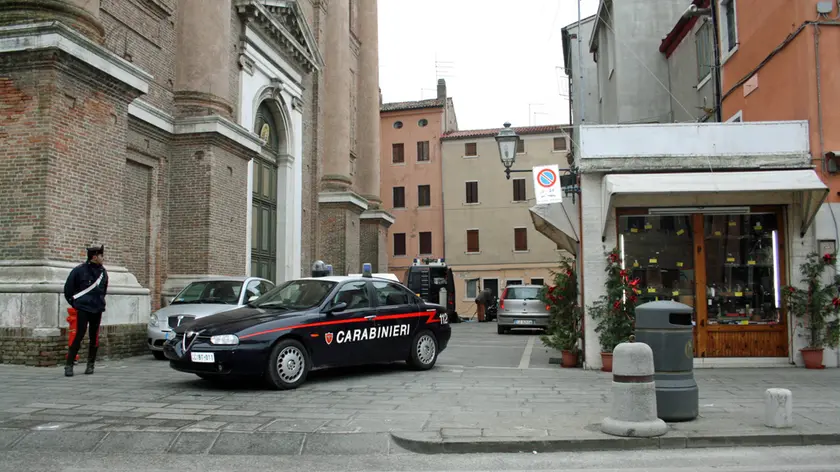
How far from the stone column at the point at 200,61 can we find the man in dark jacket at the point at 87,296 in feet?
30.8

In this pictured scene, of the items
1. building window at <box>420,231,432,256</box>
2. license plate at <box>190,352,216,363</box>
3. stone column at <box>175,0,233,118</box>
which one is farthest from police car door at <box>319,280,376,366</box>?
building window at <box>420,231,432,256</box>

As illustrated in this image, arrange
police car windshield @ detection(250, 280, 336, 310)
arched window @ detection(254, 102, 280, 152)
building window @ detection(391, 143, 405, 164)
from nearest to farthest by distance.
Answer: police car windshield @ detection(250, 280, 336, 310)
arched window @ detection(254, 102, 280, 152)
building window @ detection(391, 143, 405, 164)

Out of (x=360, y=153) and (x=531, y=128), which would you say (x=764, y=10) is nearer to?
(x=360, y=153)

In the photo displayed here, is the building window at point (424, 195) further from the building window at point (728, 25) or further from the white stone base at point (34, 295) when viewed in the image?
the white stone base at point (34, 295)

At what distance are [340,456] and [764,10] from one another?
11743 mm

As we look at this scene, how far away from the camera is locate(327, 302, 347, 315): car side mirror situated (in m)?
9.92

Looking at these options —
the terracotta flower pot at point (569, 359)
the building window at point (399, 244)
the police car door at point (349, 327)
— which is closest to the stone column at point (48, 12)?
the police car door at point (349, 327)

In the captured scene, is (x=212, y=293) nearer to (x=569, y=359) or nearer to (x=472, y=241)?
(x=569, y=359)

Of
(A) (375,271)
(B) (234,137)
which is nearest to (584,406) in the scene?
(B) (234,137)

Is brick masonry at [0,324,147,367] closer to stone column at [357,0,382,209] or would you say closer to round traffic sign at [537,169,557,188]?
round traffic sign at [537,169,557,188]

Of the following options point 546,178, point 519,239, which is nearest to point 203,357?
point 546,178

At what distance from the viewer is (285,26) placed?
85.5 feet

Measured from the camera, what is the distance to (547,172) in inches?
483

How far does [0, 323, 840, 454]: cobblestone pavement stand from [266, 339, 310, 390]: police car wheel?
180mm
